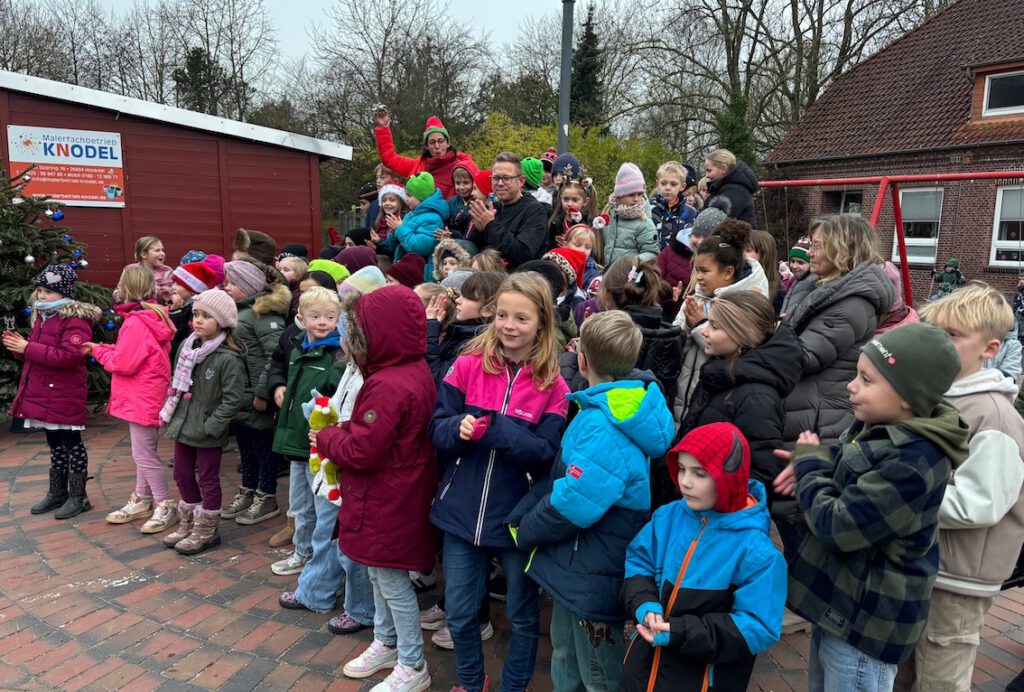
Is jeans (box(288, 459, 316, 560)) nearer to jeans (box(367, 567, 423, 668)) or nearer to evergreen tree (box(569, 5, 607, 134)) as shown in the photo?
jeans (box(367, 567, 423, 668))

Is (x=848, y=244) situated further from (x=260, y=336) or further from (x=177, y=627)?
(x=177, y=627)

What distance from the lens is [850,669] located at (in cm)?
218

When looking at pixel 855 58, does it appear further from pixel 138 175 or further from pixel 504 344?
pixel 504 344

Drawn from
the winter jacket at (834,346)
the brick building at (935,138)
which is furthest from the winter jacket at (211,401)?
the brick building at (935,138)

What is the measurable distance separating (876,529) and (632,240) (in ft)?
11.8

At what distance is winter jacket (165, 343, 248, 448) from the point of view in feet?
14.4

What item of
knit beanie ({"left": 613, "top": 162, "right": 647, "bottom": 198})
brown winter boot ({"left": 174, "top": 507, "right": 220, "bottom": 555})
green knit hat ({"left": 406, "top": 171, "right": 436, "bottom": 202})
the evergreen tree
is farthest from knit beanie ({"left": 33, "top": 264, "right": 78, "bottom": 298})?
the evergreen tree

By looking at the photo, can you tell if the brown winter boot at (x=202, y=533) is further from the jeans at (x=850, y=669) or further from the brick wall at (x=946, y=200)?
the brick wall at (x=946, y=200)

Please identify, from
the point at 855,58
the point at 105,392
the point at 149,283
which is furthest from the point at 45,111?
the point at 855,58

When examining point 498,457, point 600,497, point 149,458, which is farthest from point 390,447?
point 149,458

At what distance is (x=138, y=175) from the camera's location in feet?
31.2

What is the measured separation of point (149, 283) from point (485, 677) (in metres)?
3.96

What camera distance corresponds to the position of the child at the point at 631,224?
5.27m

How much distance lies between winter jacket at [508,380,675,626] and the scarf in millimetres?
2920
